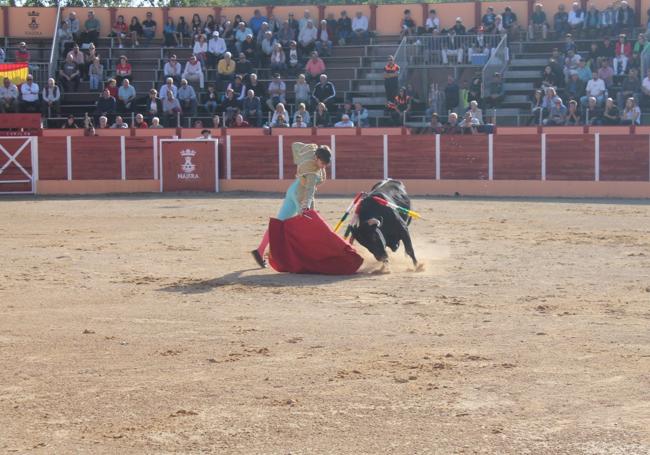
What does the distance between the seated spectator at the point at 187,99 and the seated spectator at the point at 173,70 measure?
108 centimetres

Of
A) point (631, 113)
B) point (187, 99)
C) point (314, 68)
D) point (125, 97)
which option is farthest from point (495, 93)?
point (125, 97)

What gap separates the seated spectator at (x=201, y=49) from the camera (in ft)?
78.3

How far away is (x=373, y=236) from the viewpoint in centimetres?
933

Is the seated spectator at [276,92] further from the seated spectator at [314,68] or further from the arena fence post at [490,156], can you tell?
the arena fence post at [490,156]

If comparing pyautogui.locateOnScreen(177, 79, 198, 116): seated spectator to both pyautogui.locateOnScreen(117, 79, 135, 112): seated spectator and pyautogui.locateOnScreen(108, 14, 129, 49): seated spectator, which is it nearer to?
pyautogui.locateOnScreen(117, 79, 135, 112): seated spectator

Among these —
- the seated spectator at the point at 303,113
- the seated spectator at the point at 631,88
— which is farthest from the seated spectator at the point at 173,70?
the seated spectator at the point at 631,88

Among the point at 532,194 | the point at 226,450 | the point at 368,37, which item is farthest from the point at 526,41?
the point at 226,450

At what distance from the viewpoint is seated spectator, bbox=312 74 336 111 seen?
22.0 metres

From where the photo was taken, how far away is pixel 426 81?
75.3 feet

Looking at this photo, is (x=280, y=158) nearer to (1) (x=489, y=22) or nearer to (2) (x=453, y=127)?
(2) (x=453, y=127)

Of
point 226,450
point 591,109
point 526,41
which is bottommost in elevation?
point 226,450

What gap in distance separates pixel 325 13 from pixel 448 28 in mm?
3150

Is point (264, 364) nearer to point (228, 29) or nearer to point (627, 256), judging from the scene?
point (627, 256)

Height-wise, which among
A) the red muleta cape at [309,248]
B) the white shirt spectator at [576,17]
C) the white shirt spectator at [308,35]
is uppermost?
the white shirt spectator at [576,17]
